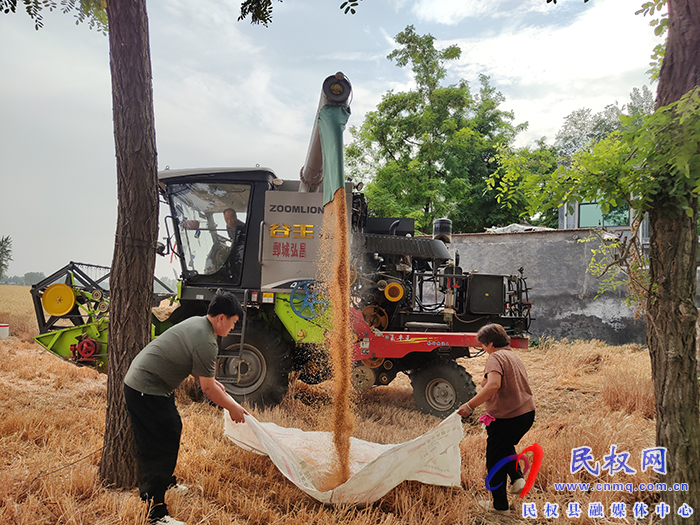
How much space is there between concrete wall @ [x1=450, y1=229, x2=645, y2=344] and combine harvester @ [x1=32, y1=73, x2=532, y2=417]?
21.6 ft

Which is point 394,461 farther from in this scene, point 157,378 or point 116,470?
point 116,470

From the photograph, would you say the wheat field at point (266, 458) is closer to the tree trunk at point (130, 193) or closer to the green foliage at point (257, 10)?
the tree trunk at point (130, 193)

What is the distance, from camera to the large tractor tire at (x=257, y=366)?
228 inches

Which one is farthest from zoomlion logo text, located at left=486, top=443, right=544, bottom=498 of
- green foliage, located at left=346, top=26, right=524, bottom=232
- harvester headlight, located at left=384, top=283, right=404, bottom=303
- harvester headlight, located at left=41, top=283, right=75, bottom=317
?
green foliage, located at left=346, top=26, right=524, bottom=232

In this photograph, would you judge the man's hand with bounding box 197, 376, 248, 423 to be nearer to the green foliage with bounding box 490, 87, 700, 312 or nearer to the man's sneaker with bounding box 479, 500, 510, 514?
the man's sneaker with bounding box 479, 500, 510, 514

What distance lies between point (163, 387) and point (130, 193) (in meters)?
1.47

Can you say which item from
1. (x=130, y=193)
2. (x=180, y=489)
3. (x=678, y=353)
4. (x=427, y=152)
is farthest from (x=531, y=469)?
(x=427, y=152)

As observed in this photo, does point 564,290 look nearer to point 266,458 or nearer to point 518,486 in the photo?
point 518,486

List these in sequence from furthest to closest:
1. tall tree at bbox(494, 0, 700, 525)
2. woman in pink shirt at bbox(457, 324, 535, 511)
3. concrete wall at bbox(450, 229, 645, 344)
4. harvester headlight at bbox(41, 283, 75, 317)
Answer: concrete wall at bbox(450, 229, 645, 344)
harvester headlight at bbox(41, 283, 75, 317)
woman in pink shirt at bbox(457, 324, 535, 511)
tall tree at bbox(494, 0, 700, 525)

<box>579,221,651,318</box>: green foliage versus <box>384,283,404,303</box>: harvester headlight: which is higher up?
<box>579,221,651,318</box>: green foliage

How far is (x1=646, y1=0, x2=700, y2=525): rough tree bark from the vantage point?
3033 millimetres

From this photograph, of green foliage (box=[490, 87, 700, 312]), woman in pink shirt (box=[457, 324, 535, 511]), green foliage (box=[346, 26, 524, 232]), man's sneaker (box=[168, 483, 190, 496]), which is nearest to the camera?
green foliage (box=[490, 87, 700, 312])

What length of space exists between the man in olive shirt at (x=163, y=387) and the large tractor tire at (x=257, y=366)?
2802 mm

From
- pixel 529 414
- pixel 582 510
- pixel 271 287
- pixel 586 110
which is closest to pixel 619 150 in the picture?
pixel 529 414
